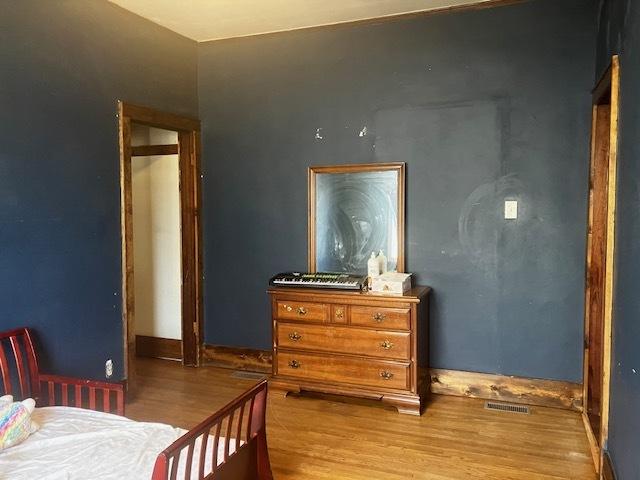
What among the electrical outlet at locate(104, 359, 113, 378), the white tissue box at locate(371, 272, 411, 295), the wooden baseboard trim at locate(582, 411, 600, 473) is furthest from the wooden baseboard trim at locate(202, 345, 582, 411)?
the electrical outlet at locate(104, 359, 113, 378)

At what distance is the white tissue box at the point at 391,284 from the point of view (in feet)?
12.0

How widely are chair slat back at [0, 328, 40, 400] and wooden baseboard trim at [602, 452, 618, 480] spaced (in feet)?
9.59

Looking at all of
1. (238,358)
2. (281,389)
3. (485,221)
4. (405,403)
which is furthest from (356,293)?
(238,358)

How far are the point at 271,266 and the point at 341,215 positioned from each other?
2.50 feet

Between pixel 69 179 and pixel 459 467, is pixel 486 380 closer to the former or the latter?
pixel 459 467

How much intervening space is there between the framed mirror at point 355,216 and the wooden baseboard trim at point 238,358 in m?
0.90

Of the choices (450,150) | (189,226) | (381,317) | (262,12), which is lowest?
(381,317)

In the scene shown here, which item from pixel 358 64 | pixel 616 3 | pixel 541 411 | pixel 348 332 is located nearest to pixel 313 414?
pixel 348 332

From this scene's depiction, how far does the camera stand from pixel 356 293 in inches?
145

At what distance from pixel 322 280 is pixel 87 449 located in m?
2.02

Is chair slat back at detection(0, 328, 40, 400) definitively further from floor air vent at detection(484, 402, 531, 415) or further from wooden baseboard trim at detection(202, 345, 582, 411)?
floor air vent at detection(484, 402, 531, 415)

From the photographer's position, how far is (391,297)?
3.59 metres

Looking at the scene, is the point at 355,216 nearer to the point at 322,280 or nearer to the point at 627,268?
the point at 322,280

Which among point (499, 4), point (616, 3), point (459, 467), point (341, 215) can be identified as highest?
point (499, 4)
